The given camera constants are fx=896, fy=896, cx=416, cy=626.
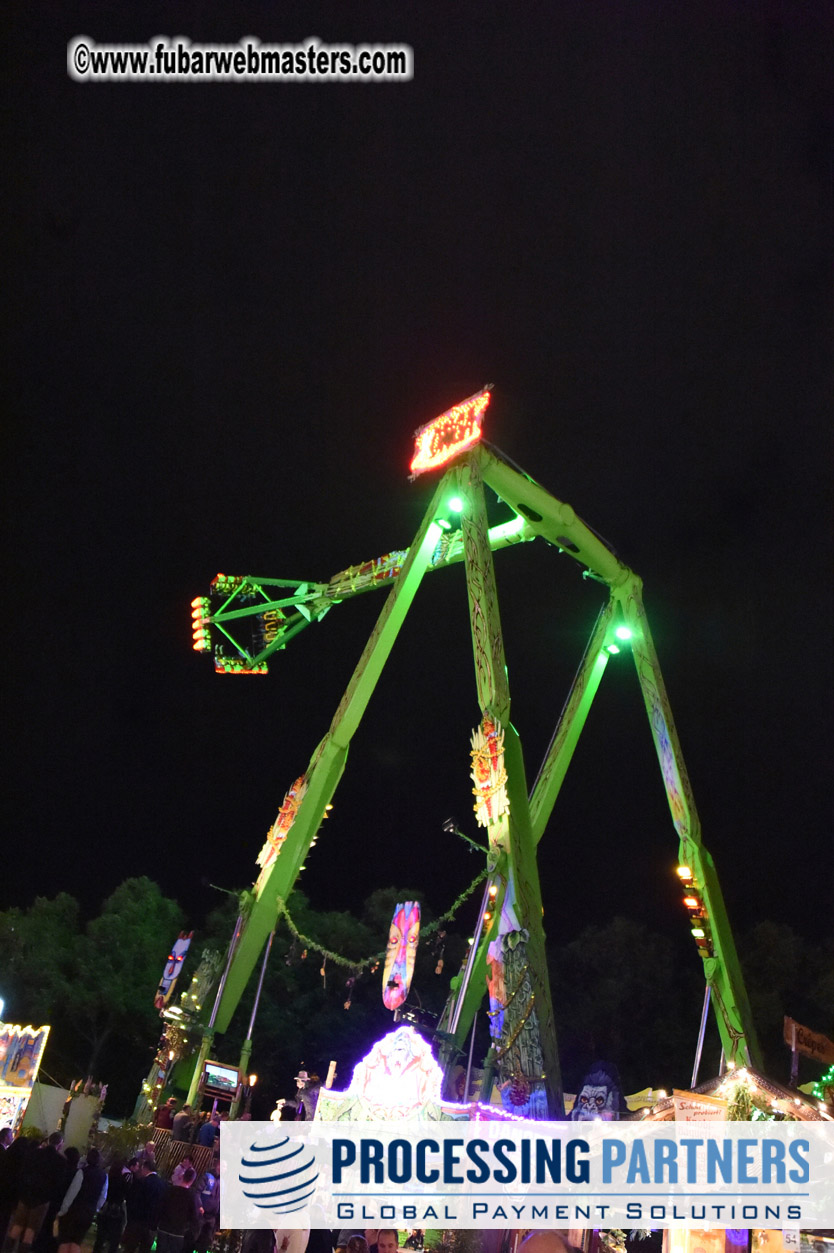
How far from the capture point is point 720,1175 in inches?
416

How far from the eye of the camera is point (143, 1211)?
8.03m

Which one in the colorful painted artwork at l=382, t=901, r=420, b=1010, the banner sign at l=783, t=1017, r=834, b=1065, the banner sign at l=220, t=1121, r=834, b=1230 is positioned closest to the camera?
the banner sign at l=220, t=1121, r=834, b=1230

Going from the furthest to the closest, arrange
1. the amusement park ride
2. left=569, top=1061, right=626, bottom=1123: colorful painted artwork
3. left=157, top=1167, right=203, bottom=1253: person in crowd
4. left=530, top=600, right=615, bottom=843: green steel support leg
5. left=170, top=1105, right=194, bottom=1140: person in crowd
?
1. left=530, top=600, right=615, bottom=843: green steel support leg
2. left=569, top=1061, right=626, bottom=1123: colorful painted artwork
3. left=170, top=1105, right=194, bottom=1140: person in crowd
4. the amusement park ride
5. left=157, top=1167, right=203, bottom=1253: person in crowd

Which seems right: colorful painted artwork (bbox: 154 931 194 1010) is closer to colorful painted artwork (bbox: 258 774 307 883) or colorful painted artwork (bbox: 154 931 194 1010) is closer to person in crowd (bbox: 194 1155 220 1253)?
colorful painted artwork (bbox: 258 774 307 883)

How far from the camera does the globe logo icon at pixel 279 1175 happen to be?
365 inches

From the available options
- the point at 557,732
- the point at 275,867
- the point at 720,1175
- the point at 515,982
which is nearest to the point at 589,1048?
the point at 557,732

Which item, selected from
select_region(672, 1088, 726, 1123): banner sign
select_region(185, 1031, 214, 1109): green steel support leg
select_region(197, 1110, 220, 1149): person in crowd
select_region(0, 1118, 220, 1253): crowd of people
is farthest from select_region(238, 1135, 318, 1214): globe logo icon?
select_region(185, 1031, 214, 1109): green steel support leg

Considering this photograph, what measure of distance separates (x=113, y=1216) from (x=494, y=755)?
9.85 metres

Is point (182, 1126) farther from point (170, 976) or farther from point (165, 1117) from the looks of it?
point (170, 976)

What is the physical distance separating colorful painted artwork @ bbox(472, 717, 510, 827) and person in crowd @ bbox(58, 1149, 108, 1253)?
9.67m

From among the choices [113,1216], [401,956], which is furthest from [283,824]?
[113,1216]

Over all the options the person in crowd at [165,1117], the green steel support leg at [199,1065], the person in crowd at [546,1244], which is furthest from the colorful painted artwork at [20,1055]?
the person in crowd at [546,1244]

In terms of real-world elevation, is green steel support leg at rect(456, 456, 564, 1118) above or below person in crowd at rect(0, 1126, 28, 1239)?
above

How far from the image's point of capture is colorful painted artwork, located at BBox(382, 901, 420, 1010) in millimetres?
17641
